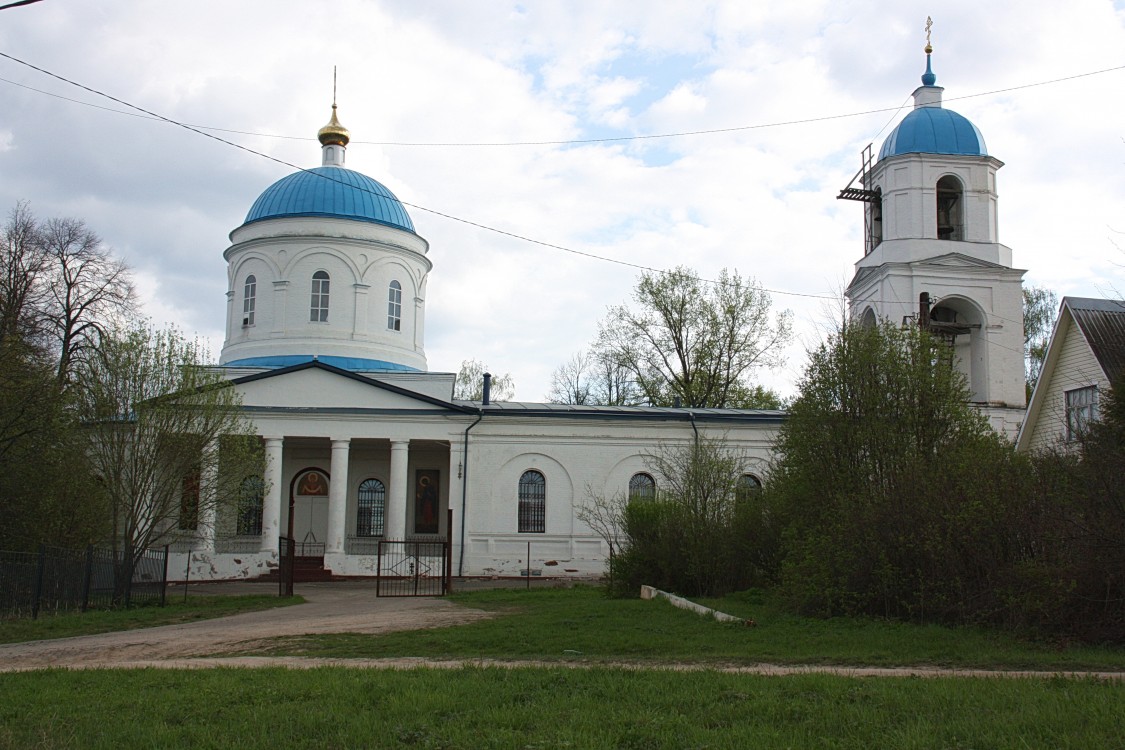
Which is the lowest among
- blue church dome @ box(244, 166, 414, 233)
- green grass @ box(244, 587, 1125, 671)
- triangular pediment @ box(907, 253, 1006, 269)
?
green grass @ box(244, 587, 1125, 671)

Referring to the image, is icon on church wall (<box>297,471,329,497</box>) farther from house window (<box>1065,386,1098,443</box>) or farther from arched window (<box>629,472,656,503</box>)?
house window (<box>1065,386,1098,443</box>)

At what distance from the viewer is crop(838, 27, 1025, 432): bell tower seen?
112ft

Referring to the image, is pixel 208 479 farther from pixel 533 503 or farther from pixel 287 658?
pixel 533 503

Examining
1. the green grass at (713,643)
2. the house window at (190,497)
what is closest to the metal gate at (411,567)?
the house window at (190,497)

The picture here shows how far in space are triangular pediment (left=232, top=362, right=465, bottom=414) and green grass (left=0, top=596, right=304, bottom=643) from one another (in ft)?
33.5

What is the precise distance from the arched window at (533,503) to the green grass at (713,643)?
18035mm

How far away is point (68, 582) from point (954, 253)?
2705 cm

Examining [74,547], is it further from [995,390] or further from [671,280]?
[671,280]

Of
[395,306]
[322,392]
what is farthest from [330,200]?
[322,392]

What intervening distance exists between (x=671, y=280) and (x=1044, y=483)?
3593 centimetres

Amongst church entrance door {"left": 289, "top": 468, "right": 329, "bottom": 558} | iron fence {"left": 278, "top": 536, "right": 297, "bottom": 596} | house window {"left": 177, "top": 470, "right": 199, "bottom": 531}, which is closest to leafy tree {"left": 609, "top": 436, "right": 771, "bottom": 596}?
iron fence {"left": 278, "top": 536, "right": 297, "bottom": 596}

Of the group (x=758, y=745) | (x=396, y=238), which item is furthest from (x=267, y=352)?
(x=758, y=745)

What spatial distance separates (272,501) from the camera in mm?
33406

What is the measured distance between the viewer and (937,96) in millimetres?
35375
